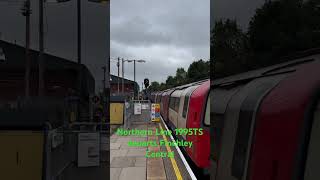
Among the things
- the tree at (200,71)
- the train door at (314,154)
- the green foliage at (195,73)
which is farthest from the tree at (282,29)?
the tree at (200,71)

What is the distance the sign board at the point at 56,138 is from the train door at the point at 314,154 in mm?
2475

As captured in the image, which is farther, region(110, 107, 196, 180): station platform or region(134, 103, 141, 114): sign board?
region(134, 103, 141, 114): sign board

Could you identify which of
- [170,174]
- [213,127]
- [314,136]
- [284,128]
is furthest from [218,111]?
[170,174]

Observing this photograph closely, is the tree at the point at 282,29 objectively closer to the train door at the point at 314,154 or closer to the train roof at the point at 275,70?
the train roof at the point at 275,70

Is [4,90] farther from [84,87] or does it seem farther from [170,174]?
[170,174]

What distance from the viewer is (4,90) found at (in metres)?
3.22

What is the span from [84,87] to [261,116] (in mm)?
2073

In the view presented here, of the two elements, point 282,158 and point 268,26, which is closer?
point 282,158

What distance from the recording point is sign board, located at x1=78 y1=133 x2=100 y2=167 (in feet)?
13.8

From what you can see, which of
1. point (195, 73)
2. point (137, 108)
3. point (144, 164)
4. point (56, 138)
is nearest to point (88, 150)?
point (56, 138)

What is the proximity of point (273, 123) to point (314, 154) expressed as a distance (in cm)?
38

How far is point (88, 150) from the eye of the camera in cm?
429

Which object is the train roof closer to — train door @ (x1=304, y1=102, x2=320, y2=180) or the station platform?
train door @ (x1=304, y1=102, x2=320, y2=180)

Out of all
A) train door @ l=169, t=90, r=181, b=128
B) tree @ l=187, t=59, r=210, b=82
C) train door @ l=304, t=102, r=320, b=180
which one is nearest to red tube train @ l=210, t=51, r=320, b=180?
train door @ l=304, t=102, r=320, b=180
